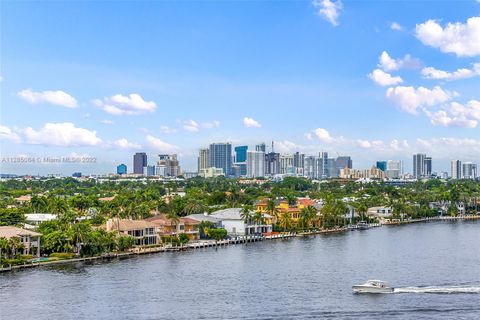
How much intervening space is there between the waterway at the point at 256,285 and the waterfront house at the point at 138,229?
4.21 meters

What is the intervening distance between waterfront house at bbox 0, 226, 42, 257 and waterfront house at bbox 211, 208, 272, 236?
21917 millimetres

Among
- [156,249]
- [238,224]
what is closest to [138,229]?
[156,249]

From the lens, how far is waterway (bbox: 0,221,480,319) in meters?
30.3

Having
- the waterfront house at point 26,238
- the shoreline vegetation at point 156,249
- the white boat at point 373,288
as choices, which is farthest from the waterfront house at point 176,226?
the white boat at point 373,288

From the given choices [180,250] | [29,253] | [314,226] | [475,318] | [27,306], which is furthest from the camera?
[314,226]

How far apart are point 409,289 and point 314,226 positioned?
3885cm

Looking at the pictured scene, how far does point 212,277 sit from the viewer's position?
39.5 metres

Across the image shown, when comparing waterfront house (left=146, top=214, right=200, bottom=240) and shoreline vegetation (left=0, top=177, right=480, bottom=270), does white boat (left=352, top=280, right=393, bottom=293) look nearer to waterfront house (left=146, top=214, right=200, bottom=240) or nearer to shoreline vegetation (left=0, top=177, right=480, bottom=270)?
shoreline vegetation (left=0, top=177, right=480, bottom=270)

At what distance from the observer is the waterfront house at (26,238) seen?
45.4 m

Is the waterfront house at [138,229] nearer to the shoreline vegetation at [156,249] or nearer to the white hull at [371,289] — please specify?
the shoreline vegetation at [156,249]

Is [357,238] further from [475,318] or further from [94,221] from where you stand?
[475,318]

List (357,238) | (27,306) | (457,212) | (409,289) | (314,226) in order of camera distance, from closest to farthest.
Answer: (27,306), (409,289), (357,238), (314,226), (457,212)

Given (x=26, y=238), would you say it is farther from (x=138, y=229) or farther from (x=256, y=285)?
(x=256, y=285)

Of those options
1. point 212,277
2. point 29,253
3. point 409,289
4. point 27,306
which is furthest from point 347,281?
point 29,253
